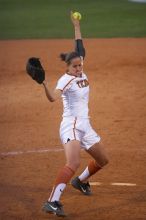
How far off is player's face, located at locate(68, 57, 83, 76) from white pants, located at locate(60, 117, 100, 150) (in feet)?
2.05

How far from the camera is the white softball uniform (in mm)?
8227

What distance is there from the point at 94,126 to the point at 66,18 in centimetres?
1566

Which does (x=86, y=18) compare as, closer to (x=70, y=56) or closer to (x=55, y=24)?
(x=55, y=24)

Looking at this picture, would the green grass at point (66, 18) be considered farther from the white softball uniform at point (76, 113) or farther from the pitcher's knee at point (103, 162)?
the white softball uniform at point (76, 113)

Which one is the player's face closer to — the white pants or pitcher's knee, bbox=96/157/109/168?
the white pants

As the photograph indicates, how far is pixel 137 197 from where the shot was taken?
884 centimetres

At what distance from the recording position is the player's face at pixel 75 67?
8.26m

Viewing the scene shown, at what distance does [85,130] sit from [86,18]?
19.5m

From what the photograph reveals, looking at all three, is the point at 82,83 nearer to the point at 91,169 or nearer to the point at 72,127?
the point at 72,127

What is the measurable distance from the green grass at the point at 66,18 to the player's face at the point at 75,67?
15248 millimetres

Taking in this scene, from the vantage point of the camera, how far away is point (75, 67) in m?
8.28

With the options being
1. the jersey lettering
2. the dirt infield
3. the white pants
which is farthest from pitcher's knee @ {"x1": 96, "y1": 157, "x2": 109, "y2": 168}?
the jersey lettering

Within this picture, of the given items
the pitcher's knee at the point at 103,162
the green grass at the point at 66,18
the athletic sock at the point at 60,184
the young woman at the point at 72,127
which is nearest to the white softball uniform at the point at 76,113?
the young woman at the point at 72,127

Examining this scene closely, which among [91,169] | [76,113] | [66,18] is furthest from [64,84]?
[66,18]
